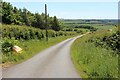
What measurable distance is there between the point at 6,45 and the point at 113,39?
9730 mm

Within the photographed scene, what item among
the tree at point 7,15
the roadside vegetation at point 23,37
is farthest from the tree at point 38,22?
the tree at point 7,15

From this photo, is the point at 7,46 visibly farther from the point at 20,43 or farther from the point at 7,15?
the point at 7,15

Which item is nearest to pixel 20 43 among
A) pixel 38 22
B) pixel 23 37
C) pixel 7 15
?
pixel 23 37

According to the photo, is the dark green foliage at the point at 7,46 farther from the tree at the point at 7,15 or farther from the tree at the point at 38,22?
the tree at the point at 38,22

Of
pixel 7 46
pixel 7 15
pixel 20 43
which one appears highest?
pixel 7 15

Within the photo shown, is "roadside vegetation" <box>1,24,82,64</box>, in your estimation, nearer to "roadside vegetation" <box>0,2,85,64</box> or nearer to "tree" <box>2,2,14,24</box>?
"roadside vegetation" <box>0,2,85,64</box>

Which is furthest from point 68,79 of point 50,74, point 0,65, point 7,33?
point 7,33

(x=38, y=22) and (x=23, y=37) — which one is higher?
(x=38, y=22)

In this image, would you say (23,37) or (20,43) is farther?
(23,37)

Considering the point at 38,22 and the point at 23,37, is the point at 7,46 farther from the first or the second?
the point at 38,22

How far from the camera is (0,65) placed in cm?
1978

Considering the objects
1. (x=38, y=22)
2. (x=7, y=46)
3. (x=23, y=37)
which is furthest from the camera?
(x=38, y=22)

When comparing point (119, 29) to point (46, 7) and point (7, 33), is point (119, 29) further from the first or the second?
point (46, 7)

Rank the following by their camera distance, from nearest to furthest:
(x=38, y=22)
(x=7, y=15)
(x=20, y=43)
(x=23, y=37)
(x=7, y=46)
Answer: (x=7, y=46) → (x=20, y=43) → (x=23, y=37) → (x=7, y=15) → (x=38, y=22)
